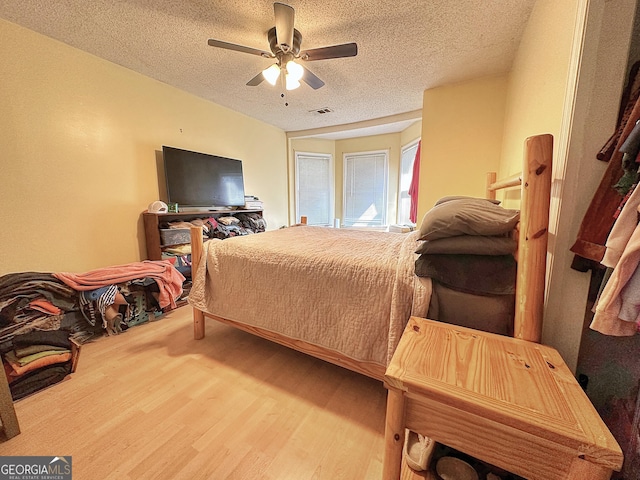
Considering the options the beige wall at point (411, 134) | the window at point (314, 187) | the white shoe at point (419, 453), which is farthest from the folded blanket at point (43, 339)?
the beige wall at point (411, 134)

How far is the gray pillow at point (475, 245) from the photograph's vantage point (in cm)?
93

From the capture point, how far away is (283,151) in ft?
15.0

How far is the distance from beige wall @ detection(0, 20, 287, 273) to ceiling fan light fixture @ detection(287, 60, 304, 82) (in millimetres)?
1772

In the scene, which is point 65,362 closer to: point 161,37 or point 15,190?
point 15,190

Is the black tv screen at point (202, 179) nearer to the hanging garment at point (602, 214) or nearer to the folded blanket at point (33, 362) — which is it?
the folded blanket at point (33, 362)

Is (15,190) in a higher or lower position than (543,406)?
higher

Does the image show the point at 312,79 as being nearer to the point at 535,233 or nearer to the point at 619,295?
the point at 535,233

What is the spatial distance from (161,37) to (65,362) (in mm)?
2461

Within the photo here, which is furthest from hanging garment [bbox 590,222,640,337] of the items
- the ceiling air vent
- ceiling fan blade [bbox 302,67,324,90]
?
the ceiling air vent

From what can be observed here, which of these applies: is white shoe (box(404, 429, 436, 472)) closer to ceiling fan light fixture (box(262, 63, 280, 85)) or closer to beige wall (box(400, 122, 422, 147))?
ceiling fan light fixture (box(262, 63, 280, 85))

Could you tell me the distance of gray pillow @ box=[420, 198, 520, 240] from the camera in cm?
93

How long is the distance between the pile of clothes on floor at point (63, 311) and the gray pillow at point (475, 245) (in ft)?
7.14

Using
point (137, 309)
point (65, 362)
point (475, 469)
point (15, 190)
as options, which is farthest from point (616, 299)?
point (15, 190)

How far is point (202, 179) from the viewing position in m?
3.04
